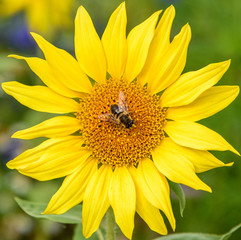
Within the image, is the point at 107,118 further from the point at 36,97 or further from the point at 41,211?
the point at 41,211

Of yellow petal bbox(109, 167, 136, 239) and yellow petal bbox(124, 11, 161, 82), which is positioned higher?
yellow petal bbox(124, 11, 161, 82)

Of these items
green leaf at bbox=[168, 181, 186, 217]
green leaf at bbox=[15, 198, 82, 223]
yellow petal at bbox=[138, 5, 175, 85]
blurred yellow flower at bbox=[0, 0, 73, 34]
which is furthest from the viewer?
blurred yellow flower at bbox=[0, 0, 73, 34]

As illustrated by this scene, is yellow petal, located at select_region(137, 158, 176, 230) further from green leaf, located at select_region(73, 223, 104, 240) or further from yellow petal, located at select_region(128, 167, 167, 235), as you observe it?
green leaf, located at select_region(73, 223, 104, 240)

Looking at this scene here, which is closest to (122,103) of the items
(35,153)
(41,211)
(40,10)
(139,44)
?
(139,44)

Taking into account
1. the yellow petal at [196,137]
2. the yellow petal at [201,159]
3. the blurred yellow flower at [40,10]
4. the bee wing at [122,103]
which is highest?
the blurred yellow flower at [40,10]

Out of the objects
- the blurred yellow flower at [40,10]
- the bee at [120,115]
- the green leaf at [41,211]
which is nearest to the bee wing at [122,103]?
the bee at [120,115]

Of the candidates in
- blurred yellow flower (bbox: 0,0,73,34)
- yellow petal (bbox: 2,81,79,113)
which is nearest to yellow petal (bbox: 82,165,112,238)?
yellow petal (bbox: 2,81,79,113)

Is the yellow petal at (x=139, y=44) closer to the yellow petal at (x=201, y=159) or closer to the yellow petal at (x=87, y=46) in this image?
the yellow petal at (x=87, y=46)
